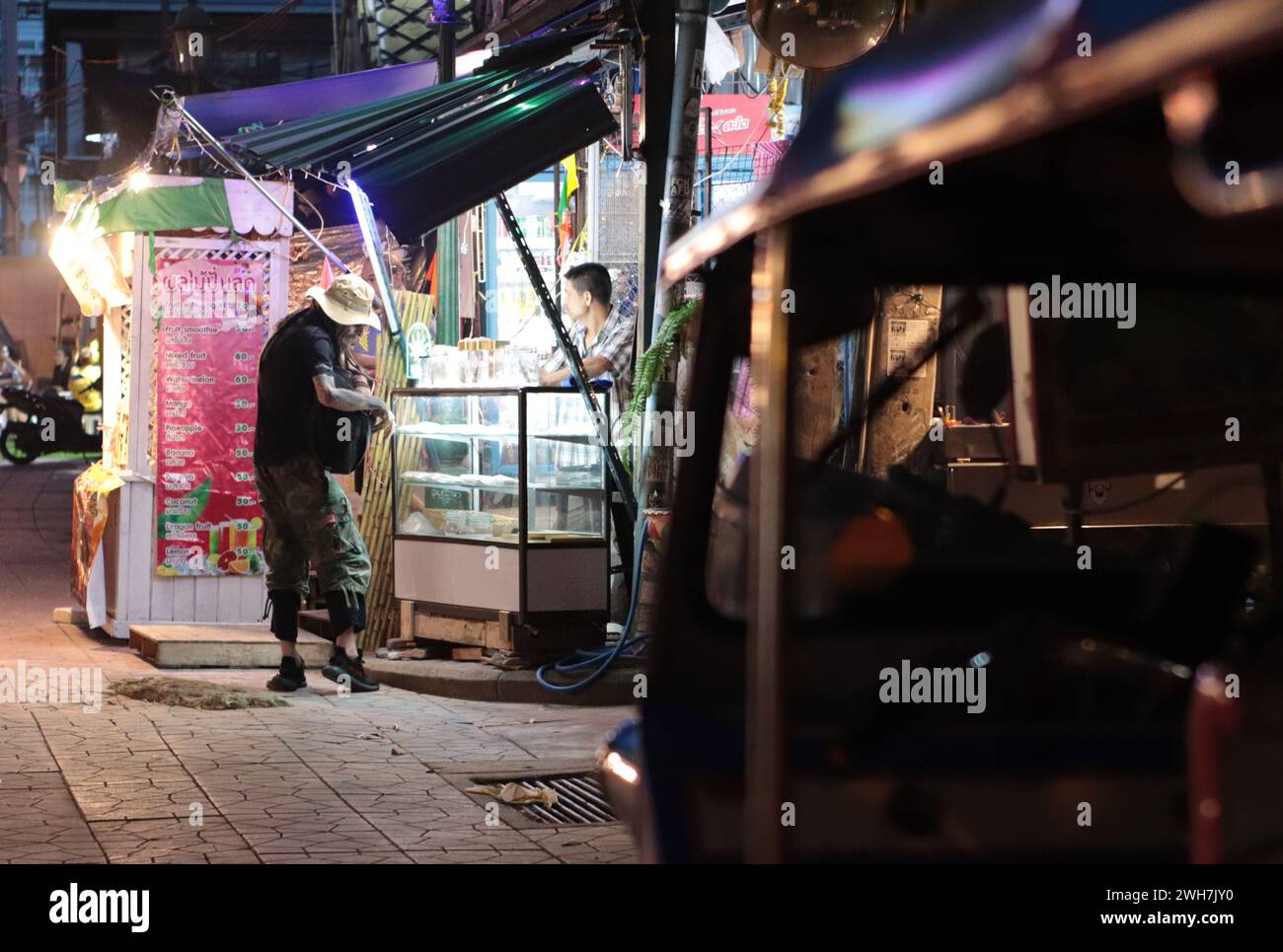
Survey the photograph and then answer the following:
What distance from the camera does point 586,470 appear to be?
10.1m

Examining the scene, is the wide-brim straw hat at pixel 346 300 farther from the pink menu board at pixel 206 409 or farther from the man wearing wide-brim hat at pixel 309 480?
the pink menu board at pixel 206 409

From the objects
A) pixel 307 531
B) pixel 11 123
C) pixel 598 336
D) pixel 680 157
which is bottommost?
pixel 307 531

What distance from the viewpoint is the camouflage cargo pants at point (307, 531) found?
941cm

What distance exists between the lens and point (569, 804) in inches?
277

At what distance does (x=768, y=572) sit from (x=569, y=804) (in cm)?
450

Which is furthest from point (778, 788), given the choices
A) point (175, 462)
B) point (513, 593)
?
point (175, 462)

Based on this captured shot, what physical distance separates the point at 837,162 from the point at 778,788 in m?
0.95

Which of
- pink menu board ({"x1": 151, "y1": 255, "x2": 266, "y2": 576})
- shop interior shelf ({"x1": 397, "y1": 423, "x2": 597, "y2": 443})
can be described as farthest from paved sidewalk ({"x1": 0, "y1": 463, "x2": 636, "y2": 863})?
shop interior shelf ({"x1": 397, "y1": 423, "x2": 597, "y2": 443})

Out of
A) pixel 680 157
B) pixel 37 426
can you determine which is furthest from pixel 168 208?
pixel 37 426

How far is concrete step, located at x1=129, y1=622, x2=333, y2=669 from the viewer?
10.3 meters

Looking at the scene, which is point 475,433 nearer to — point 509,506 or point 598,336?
point 509,506

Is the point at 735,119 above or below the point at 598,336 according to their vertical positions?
above
